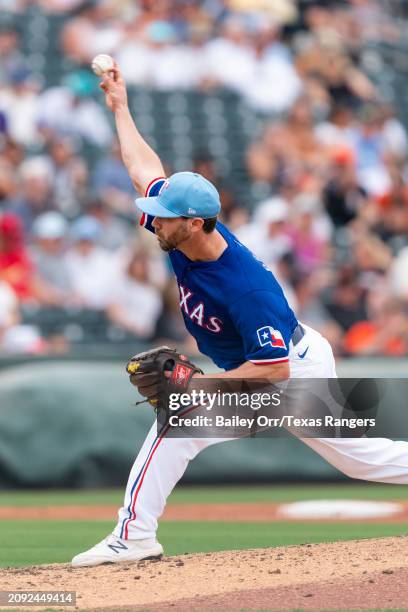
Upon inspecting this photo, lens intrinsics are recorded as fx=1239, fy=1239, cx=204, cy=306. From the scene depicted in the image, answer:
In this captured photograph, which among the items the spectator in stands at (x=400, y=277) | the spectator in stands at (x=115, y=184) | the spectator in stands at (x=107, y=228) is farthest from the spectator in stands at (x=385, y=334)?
the spectator in stands at (x=115, y=184)

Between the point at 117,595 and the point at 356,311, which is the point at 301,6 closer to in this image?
the point at 356,311

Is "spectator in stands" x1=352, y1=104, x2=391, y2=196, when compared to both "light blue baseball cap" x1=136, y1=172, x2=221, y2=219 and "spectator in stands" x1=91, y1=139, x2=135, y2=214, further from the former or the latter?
"light blue baseball cap" x1=136, y1=172, x2=221, y2=219

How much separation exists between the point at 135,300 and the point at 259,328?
6.14m

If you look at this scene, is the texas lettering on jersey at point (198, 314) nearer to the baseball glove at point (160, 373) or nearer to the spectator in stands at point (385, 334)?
the baseball glove at point (160, 373)

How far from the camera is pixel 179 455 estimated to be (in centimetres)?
563

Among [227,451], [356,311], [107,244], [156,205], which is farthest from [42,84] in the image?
[156,205]

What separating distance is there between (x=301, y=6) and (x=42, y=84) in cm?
412

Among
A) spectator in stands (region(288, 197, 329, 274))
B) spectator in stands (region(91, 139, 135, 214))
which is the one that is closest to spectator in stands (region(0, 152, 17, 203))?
spectator in stands (region(91, 139, 135, 214))

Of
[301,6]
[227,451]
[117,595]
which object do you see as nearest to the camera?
[117,595]

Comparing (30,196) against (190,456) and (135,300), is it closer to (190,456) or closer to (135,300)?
(135,300)

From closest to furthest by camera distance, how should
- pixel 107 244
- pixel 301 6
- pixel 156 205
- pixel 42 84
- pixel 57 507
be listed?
pixel 156 205, pixel 57 507, pixel 107 244, pixel 42 84, pixel 301 6

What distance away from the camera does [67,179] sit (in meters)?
12.7

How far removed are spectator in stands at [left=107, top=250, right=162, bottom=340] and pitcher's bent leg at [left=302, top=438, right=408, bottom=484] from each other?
547 cm

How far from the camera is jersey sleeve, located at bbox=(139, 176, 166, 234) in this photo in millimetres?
5743
